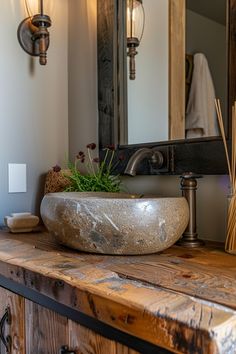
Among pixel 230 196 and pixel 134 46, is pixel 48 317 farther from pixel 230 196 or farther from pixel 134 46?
pixel 134 46

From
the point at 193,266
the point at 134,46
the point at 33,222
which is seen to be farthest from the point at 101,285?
the point at 134,46

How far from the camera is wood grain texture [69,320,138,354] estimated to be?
0.55 metres

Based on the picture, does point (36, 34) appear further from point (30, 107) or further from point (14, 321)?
point (14, 321)

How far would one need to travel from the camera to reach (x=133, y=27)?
128 cm

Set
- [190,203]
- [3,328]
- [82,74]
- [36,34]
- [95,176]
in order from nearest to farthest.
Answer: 1. [3,328]
2. [190,203]
3. [95,176]
4. [36,34]
5. [82,74]

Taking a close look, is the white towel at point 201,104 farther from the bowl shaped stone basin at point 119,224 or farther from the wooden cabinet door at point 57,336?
the wooden cabinet door at point 57,336

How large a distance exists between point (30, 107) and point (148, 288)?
3.29 feet

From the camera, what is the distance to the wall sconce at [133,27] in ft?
4.15

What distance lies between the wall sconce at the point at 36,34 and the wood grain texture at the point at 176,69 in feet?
1.53

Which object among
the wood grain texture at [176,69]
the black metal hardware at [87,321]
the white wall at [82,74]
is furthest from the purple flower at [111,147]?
the black metal hardware at [87,321]

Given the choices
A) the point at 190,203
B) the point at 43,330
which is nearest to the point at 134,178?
the point at 190,203

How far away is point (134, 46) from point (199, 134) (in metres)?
0.45

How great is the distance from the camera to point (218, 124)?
3.30 feet

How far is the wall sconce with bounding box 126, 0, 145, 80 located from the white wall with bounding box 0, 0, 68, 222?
0.33 meters
